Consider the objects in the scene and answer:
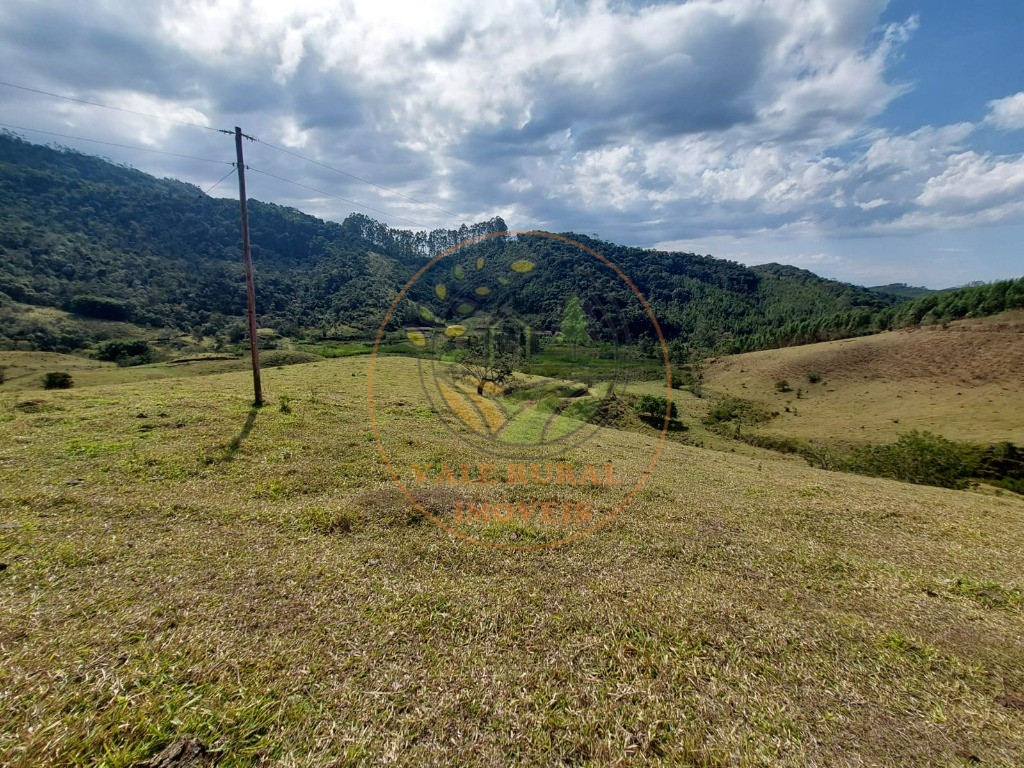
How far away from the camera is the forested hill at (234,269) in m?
92.4

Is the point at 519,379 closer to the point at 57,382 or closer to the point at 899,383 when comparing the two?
the point at 57,382

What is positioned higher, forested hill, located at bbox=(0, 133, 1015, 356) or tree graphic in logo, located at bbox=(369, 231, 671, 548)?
forested hill, located at bbox=(0, 133, 1015, 356)

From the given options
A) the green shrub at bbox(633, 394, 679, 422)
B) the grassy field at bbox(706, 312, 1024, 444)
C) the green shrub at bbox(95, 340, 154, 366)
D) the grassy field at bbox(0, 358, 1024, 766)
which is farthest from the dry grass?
the grassy field at bbox(706, 312, 1024, 444)

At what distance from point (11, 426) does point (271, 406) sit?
6.51 meters

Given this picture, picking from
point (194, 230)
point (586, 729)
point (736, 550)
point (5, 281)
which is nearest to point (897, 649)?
point (736, 550)

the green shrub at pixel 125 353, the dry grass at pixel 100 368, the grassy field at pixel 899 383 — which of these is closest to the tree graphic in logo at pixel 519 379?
the dry grass at pixel 100 368

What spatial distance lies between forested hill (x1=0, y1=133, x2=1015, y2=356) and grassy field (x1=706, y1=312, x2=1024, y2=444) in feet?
61.3

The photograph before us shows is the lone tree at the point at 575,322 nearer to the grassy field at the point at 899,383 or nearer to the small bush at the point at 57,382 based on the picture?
the small bush at the point at 57,382

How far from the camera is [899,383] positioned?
59.5 m

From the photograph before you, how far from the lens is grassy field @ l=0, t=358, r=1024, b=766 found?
3.75m

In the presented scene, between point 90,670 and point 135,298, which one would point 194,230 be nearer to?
point 135,298

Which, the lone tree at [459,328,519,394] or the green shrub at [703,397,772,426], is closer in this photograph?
the lone tree at [459,328,519,394]

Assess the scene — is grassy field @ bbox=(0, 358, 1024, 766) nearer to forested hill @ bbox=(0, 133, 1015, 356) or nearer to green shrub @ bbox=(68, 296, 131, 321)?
forested hill @ bbox=(0, 133, 1015, 356)

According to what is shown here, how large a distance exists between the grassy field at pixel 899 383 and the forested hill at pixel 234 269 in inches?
735
